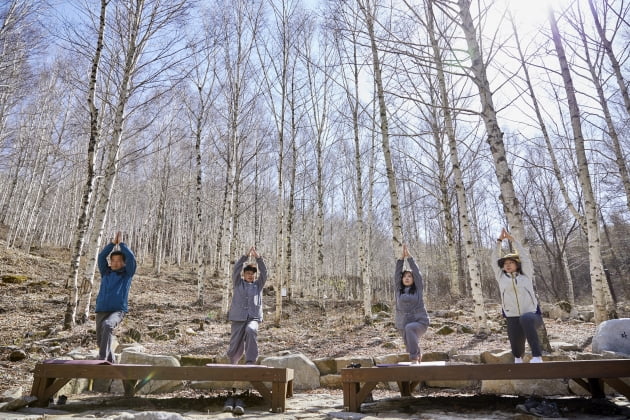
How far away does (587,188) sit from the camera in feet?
24.4

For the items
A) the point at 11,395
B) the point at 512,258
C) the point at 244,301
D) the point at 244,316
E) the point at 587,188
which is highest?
the point at 587,188

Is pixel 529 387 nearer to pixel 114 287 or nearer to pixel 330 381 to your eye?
pixel 330 381

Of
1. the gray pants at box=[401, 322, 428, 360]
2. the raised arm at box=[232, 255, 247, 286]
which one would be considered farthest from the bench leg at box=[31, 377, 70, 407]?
the gray pants at box=[401, 322, 428, 360]

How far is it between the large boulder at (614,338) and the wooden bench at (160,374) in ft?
15.1

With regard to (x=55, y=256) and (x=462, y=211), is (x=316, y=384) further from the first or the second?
(x=55, y=256)

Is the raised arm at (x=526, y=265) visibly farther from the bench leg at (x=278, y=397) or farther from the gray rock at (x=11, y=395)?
the gray rock at (x=11, y=395)

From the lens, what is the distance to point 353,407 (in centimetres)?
360

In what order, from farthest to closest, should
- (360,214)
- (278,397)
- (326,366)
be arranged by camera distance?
(360,214) < (326,366) < (278,397)

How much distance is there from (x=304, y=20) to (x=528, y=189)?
55.7ft

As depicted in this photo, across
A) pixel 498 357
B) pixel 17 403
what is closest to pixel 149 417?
pixel 17 403

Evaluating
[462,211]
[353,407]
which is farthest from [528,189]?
[353,407]

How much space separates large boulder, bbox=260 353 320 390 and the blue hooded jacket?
2.25 metres

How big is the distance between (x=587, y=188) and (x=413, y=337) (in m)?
5.56

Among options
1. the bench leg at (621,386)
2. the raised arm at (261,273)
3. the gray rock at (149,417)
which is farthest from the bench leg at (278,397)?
the bench leg at (621,386)
